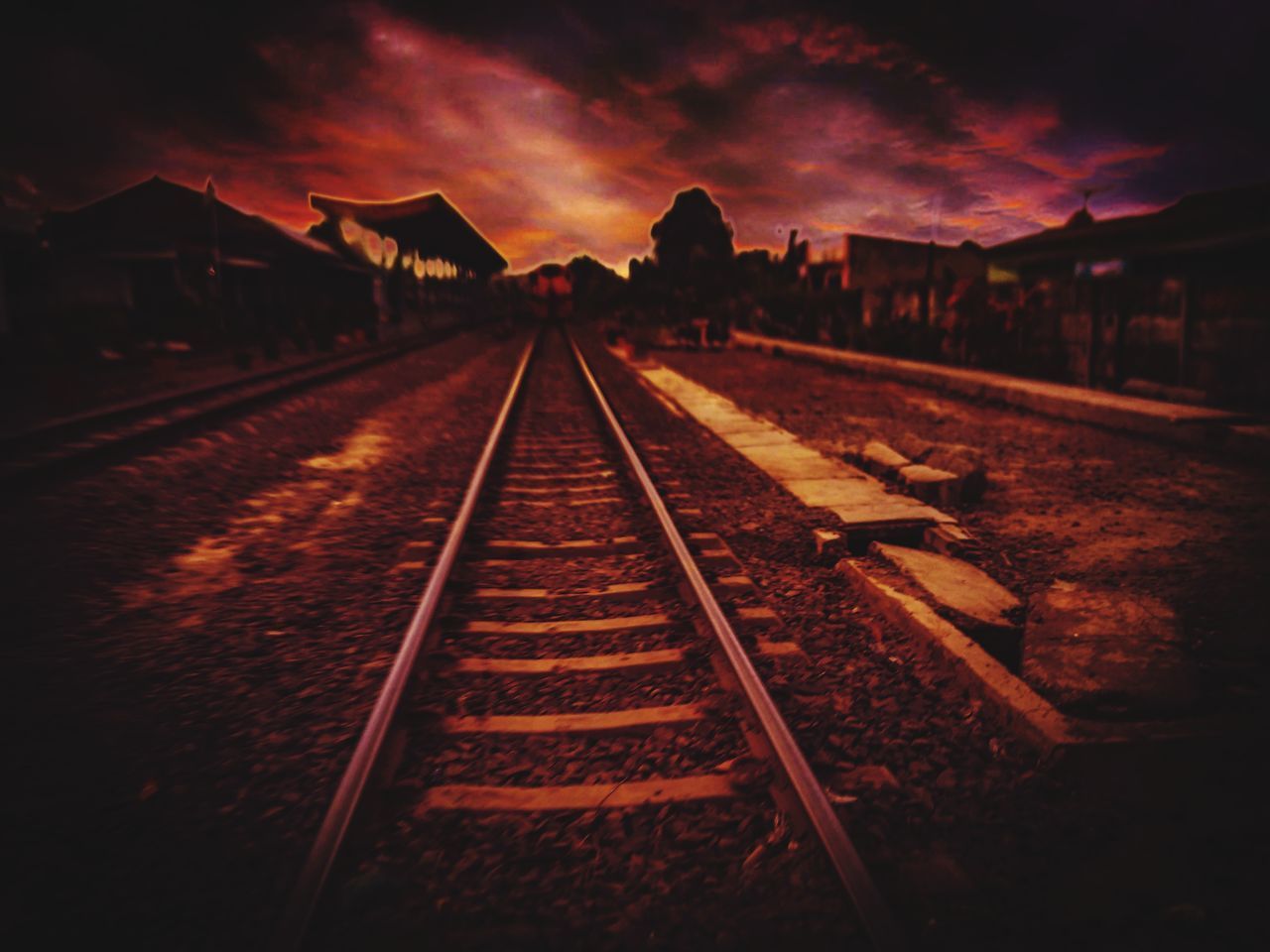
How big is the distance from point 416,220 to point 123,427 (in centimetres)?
2242

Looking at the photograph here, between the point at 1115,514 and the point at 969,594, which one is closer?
the point at 969,594

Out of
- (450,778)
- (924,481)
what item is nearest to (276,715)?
Answer: (450,778)

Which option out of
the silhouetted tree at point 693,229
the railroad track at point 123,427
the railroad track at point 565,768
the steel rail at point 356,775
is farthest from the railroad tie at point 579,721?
the silhouetted tree at point 693,229

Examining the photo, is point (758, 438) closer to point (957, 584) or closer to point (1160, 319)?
point (957, 584)

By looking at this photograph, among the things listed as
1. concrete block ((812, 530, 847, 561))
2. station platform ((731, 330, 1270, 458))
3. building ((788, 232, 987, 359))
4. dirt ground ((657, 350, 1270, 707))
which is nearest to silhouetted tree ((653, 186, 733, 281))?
building ((788, 232, 987, 359))

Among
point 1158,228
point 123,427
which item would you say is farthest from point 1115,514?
point 1158,228

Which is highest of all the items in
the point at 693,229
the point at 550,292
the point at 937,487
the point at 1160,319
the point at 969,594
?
the point at 693,229

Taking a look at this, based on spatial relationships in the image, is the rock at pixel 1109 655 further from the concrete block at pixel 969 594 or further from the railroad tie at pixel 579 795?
the railroad tie at pixel 579 795

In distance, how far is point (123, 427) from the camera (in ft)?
26.2

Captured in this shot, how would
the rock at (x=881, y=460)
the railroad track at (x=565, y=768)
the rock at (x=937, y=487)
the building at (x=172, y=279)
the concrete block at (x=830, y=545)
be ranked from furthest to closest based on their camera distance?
the building at (x=172, y=279)
the rock at (x=881, y=460)
the rock at (x=937, y=487)
the concrete block at (x=830, y=545)
the railroad track at (x=565, y=768)

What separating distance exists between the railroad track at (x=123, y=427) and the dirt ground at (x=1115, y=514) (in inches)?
282

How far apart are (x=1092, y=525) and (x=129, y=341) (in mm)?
19009

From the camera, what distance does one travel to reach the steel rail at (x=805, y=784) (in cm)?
156

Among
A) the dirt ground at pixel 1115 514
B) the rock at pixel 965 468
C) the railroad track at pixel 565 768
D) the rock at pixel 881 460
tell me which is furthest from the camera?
the rock at pixel 881 460
